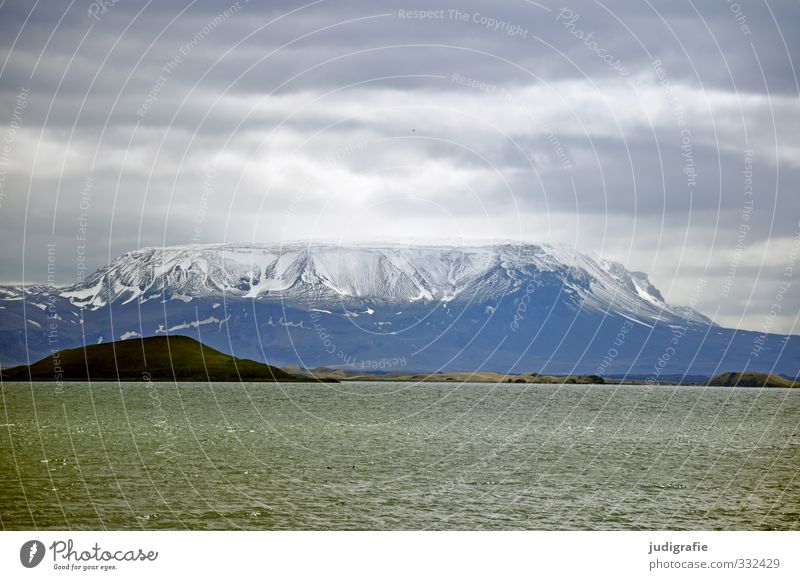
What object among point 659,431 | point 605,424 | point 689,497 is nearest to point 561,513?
point 689,497

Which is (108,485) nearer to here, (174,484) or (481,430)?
(174,484)

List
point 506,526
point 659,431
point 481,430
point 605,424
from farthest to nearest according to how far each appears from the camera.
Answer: point 605,424 < point 659,431 < point 481,430 < point 506,526

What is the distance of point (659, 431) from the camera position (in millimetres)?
160125

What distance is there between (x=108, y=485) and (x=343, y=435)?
2384 inches

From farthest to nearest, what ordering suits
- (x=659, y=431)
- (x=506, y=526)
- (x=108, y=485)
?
(x=659, y=431), (x=108, y=485), (x=506, y=526)

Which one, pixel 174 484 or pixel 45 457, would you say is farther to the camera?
pixel 45 457

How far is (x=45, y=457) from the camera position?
9112 cm
